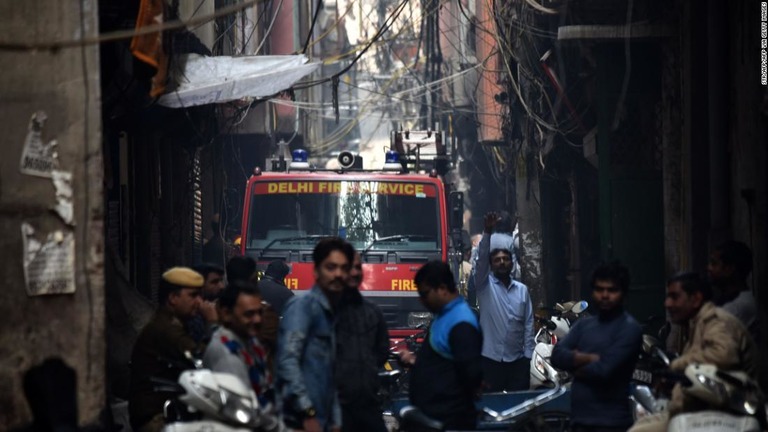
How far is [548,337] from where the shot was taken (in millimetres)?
11625

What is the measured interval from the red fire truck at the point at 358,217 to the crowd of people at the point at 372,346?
21.7 ft

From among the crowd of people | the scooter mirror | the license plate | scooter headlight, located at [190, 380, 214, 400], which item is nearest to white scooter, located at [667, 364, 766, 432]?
the crowd of people

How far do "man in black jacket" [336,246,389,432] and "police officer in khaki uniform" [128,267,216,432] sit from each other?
3.05 ft

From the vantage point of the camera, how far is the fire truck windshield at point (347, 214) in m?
14.3

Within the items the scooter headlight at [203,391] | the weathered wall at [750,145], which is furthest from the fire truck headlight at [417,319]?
the scooter headlight at [203,391]

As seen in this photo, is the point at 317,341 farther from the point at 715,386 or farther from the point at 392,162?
the point at 392,162

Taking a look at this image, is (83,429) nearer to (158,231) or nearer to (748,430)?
(748,430)

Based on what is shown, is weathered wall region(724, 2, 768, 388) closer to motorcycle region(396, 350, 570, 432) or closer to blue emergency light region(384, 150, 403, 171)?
motorcycle region(396, 350, 570, 432)

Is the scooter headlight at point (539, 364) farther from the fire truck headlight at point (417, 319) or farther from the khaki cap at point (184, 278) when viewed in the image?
the khaki cap at point (184, 278)

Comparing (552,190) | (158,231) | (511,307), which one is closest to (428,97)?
(552,190)

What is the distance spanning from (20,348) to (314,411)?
2.10m

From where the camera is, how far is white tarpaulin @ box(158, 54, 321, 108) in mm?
11500

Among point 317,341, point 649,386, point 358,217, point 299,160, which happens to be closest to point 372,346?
point 317,341

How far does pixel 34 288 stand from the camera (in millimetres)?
7285
